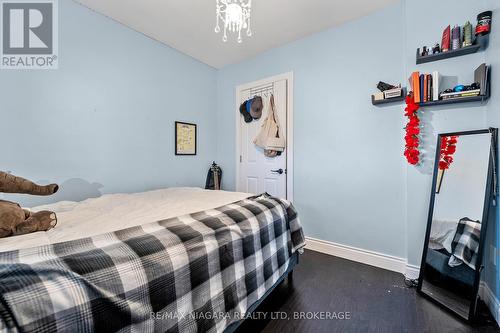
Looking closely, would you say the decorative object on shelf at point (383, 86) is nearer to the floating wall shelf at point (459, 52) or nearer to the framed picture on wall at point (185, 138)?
the floating wall shelf at point (459, 52)

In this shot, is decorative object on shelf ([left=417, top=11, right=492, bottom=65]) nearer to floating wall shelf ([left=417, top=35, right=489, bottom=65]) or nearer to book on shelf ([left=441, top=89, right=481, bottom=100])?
floating wall shelf ([left=417, top=35, right=489, bottom=65])

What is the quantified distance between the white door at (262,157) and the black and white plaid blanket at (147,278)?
1.57 metres

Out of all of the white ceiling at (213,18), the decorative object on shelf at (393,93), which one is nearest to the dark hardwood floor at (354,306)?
the decorative object on shelf at (393,93)

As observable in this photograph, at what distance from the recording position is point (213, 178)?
11.6 ft

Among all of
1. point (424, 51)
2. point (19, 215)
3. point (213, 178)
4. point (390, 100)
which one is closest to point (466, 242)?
point (390, 100)

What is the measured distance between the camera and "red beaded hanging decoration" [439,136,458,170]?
1746 millimetres

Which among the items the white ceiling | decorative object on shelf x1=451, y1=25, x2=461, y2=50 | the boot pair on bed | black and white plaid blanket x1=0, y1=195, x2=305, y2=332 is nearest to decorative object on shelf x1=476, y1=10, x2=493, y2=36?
decorative object on shelf x1=451, y1=25, x2=461, y2=50

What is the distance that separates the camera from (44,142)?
196 cm

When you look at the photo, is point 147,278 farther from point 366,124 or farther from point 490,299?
point 366,124

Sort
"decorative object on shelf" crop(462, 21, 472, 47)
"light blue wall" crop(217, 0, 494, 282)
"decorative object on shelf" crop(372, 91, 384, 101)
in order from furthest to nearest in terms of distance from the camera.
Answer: "decorative object on shelf" crop(372, 91, 384, 101) → "light blue wall" crop(217, 0, 494, 282) → "decorative object on shelf" crop(462, 21, 472, 47)

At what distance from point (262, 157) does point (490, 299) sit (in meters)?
2.44

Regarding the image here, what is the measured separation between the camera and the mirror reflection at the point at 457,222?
60.9 inches

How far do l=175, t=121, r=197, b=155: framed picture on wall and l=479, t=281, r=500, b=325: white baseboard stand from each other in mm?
3248

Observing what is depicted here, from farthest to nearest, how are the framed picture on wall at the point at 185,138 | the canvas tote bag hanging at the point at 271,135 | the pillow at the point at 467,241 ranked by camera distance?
the framed picture on wall at the point at 185,138
the canvas tote bag hanging at the point at 271,135
the pillow at the point at 467,241
